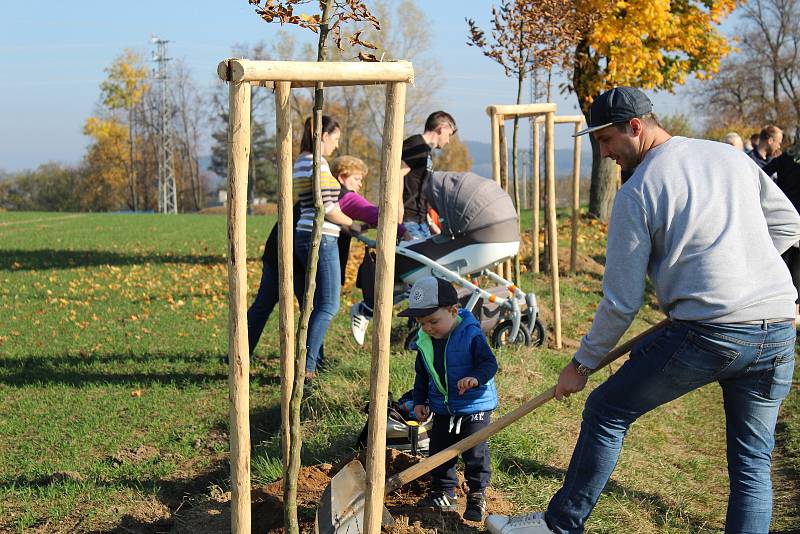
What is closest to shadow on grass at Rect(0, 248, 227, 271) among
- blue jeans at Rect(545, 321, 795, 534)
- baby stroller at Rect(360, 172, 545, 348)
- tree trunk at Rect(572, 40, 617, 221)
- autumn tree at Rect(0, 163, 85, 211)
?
tree trunk at Rect(572, 40, 617, 221)

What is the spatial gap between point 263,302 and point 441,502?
123 inches

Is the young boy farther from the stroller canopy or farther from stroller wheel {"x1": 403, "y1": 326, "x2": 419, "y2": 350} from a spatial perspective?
stroller wheel {"x1": 403, "y1": 326, "x2": 419, "y2": 350}

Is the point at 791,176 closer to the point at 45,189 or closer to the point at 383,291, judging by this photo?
the point at 383,291

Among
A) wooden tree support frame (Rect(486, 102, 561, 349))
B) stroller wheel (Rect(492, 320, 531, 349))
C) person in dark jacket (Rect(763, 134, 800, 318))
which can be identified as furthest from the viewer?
person in dark jacket (Rect(763, 134, 800, 318))

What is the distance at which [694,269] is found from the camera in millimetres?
3406

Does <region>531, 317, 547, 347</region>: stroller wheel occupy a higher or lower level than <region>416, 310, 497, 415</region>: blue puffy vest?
lower

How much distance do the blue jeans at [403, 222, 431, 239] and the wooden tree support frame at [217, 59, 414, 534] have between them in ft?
15.2

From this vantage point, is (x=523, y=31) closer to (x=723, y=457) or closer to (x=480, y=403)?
(x=723, y=457)

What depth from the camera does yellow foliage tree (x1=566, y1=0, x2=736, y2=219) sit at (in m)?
14.6

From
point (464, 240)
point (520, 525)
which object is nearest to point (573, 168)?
point (464, 240)

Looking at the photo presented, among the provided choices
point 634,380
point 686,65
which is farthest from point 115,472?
point 686,65

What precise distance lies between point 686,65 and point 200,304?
1184 cm

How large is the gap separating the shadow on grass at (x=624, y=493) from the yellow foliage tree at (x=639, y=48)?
8.23m

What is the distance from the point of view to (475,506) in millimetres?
4320
